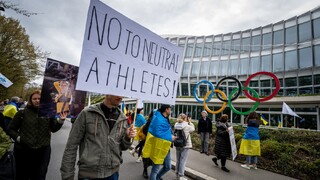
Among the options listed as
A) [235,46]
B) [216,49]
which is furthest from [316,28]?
[216,49]

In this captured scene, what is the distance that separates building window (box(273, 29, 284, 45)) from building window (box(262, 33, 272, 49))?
24.3 inches

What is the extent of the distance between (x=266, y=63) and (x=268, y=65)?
1.40ft

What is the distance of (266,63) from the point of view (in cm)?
2994

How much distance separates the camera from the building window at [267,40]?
1194 inches

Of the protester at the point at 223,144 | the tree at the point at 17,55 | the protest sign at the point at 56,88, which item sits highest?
the tree at the point at 17,55

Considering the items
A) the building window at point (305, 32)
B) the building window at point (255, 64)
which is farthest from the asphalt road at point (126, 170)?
the building window at point (305, 32)

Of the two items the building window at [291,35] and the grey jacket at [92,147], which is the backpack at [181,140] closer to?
the grey jacket at [92,147]

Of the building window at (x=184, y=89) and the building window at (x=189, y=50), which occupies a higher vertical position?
the building window at (x=189, y=50)

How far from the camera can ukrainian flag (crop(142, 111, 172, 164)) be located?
4.46m

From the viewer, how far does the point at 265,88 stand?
2875 cm

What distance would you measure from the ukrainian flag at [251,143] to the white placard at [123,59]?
16.6 feet

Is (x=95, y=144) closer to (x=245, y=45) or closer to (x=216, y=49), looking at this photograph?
(x=245, y=45)

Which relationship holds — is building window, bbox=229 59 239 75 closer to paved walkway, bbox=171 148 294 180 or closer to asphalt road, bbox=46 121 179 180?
paved walkway, bbox=171 148 294 180

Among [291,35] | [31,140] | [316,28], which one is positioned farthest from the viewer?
[291,35]
